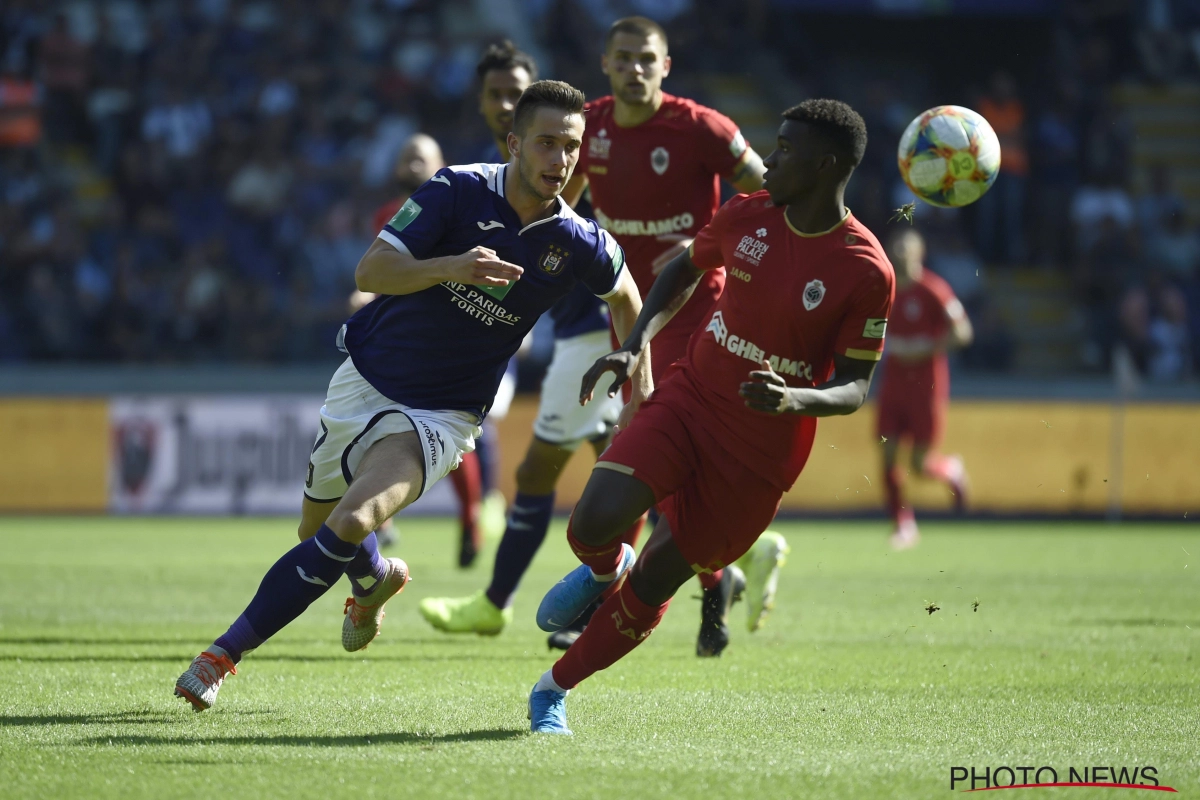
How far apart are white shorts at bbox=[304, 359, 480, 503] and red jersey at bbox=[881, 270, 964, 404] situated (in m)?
9.10

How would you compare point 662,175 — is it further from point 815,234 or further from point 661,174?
point 815,234

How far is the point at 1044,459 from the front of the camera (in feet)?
55.7

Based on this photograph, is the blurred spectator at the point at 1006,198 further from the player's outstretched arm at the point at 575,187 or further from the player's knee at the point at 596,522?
the player's knee at the point at 596,522

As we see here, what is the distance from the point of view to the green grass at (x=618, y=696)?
4.39 metres

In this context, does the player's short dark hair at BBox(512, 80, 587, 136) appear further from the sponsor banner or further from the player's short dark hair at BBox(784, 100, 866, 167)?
the sponsor banner

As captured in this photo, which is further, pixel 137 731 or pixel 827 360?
pixel 827 360

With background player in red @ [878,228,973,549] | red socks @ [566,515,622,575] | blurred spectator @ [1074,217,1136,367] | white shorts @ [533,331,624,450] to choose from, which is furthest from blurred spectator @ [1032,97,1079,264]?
red socks @ [566,515,622,575]

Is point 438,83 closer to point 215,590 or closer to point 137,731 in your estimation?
point 215,590

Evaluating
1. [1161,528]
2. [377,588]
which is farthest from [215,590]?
[1161,528]

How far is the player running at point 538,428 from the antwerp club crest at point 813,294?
2.51 m

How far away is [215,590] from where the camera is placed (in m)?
9.48

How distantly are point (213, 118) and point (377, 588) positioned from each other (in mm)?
15272

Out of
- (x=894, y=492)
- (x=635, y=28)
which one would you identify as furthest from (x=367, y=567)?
(x=894, y=492)

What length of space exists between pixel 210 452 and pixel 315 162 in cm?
493
